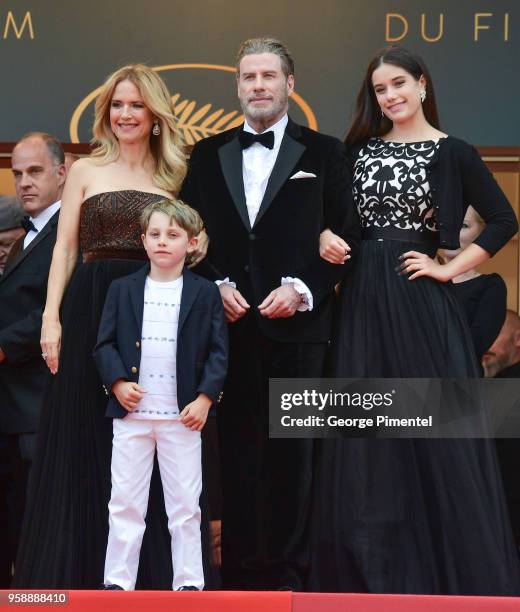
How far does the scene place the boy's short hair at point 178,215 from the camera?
4641mm

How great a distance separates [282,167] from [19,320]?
1410 mm

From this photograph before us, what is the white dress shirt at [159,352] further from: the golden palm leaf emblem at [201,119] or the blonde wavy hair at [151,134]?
the golden palm leaf emblem at [201,119]

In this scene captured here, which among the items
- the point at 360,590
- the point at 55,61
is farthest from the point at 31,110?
the point at 360,590

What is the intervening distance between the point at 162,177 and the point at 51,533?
145cm

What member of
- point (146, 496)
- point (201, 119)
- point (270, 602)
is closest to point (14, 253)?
point (201, 119)

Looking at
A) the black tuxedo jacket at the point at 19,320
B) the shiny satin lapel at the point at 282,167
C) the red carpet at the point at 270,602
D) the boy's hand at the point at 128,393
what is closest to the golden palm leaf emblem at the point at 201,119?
the black tuxedo jacket at the point at 19,320

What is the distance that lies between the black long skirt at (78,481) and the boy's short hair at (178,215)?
0.30m

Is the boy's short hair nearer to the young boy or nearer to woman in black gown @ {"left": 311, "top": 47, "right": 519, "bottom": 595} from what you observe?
the young boy

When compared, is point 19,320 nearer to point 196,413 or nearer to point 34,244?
point 34,244

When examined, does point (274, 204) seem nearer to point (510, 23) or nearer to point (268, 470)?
point (268, 470)

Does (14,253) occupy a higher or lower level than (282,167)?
higher

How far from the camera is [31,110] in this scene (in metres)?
6.91

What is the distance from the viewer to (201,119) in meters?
6.93

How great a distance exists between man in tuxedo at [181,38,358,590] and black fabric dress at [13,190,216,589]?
0.31 meters
